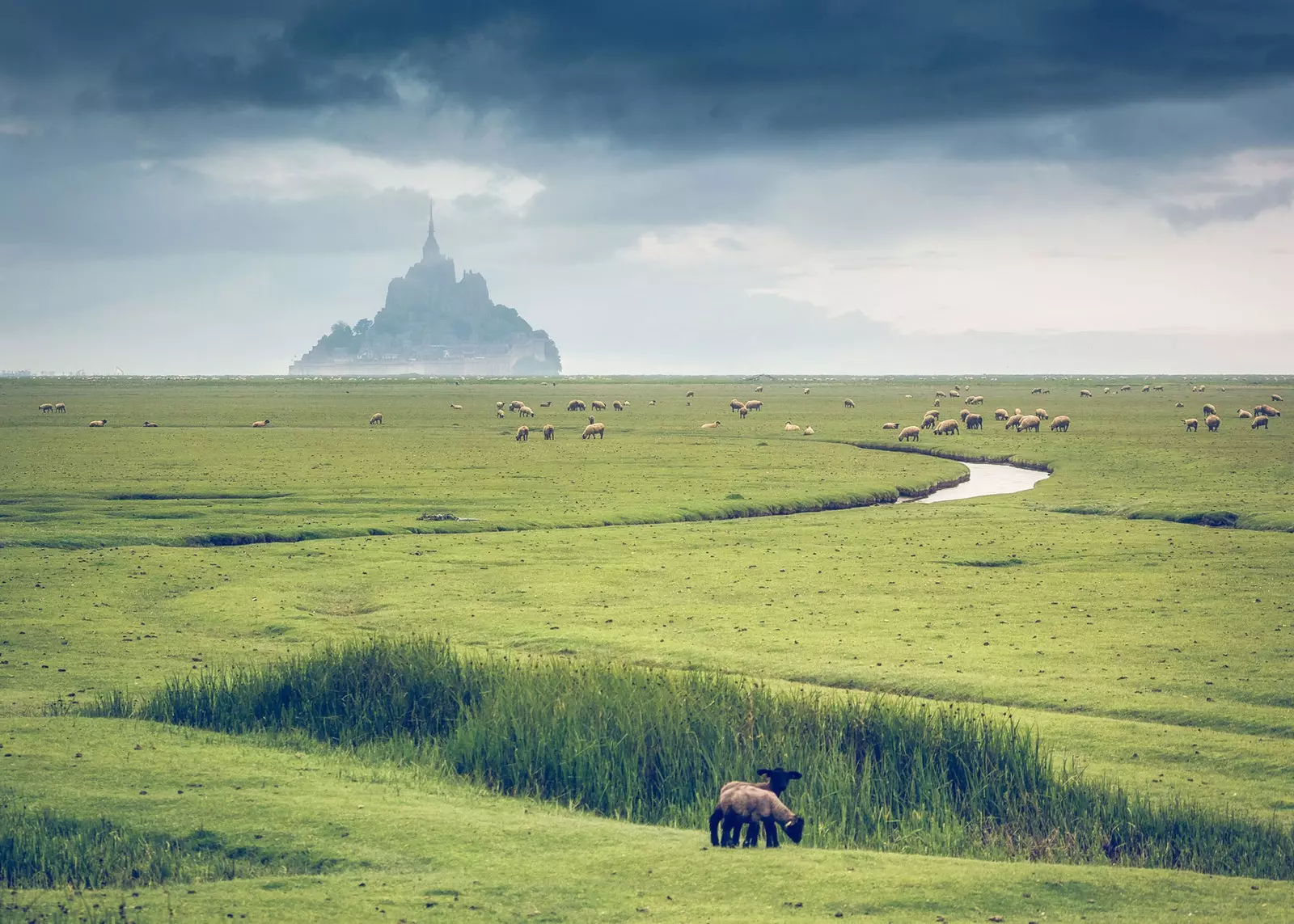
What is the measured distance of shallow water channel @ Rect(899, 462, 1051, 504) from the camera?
58.5 m

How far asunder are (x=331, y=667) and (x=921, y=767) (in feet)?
37.6

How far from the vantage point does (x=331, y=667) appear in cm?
2306

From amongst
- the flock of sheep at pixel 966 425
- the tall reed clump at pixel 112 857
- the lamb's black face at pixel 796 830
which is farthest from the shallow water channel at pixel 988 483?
the tall reed clump at pixel 112 857

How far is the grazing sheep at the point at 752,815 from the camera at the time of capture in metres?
14.4

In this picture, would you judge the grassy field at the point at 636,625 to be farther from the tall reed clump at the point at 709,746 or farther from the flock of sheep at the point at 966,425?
the flock of sheep at the point at 966,425

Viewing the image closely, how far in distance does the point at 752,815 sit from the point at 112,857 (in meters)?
8.06

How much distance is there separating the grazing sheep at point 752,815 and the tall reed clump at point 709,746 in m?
1.97

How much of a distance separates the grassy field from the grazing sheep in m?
0.44

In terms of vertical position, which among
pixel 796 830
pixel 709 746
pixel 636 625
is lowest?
pixel 709 746

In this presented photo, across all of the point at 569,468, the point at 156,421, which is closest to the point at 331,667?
the point at 569,468

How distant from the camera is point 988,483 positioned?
65.1 m

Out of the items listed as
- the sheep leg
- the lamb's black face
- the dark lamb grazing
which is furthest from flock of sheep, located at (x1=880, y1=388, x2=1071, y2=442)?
the sheep leg

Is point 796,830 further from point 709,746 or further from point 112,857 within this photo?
point 112,857

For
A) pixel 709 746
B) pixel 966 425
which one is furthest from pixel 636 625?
pixel 966 425
